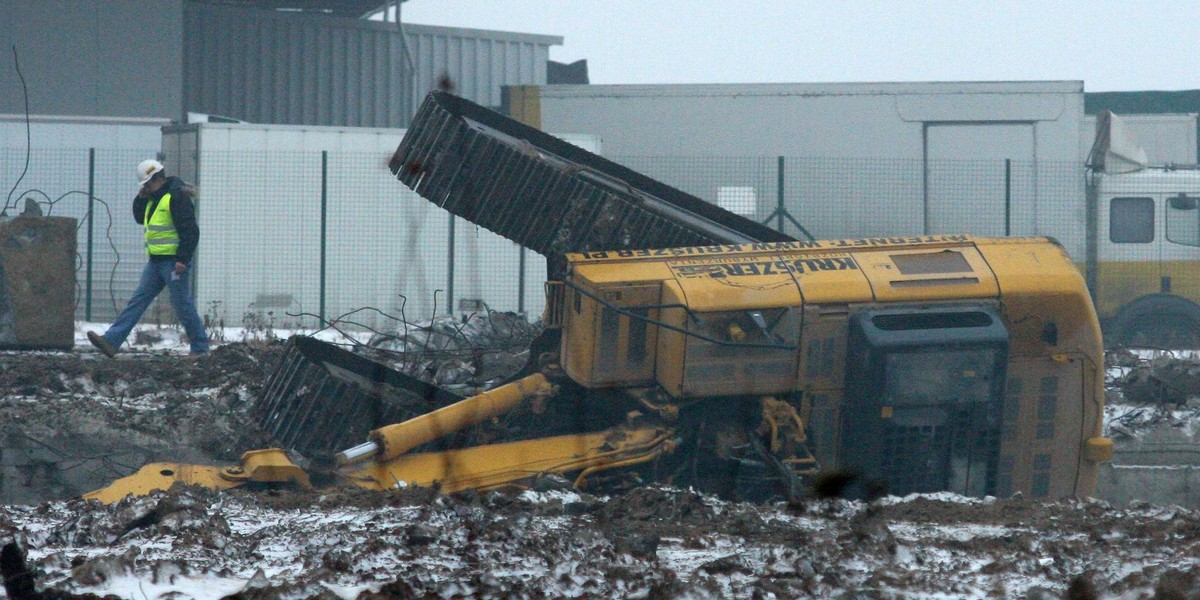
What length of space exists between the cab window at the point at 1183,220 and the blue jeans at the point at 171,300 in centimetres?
A: 1103

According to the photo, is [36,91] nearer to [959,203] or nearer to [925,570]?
[959,203]

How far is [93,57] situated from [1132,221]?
1457 centimetres

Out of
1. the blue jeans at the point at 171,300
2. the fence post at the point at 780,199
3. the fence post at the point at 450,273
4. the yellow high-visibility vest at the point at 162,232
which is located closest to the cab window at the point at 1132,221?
the fence post at the point at 780,199

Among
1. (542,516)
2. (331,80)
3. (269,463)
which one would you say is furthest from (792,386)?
(331,80)

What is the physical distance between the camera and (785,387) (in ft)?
20.2

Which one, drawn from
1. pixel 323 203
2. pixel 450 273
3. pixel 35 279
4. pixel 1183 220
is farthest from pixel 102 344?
pixel 1183 220

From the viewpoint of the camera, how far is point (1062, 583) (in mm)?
4504

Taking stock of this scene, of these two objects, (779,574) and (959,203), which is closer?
(779,574)

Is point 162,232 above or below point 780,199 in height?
below

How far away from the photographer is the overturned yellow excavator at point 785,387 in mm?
6031

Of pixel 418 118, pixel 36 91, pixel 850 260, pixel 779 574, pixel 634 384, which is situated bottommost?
pixel 779 574

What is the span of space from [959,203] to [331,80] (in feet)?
39.7

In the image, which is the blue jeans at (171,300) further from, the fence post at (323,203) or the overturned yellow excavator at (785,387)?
the fence post at (323,203)

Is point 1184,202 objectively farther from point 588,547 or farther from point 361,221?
point 588,547
